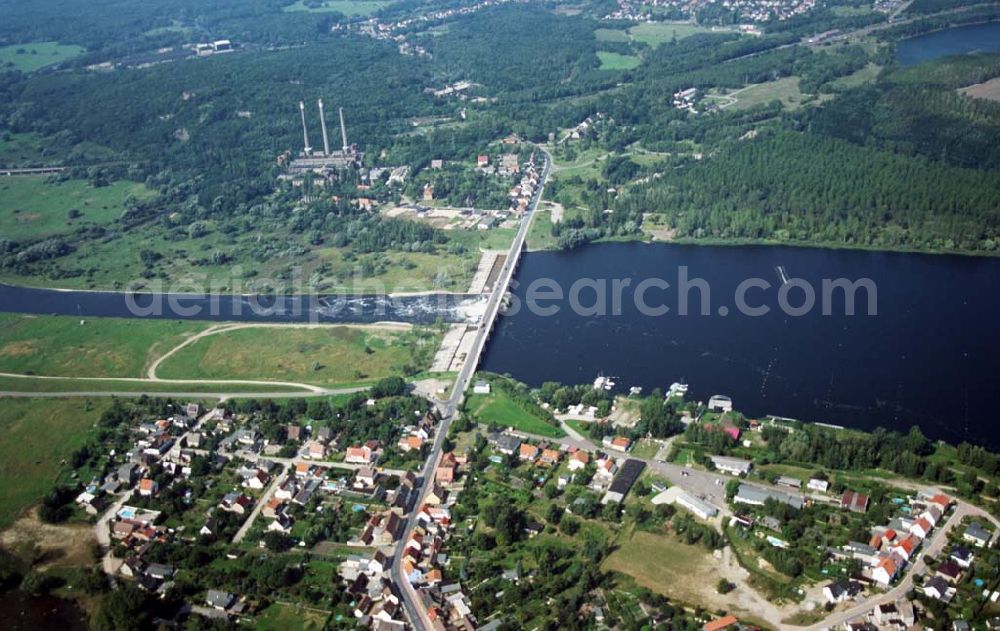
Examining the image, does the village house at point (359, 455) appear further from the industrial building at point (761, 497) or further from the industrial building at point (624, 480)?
the industrial building at point (761, 497)

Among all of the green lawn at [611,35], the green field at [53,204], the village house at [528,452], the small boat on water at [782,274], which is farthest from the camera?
the green lawn at [611,35]

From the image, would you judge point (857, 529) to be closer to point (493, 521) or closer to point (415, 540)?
point (493, 521)

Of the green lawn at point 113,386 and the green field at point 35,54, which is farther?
the green field at point 35,54

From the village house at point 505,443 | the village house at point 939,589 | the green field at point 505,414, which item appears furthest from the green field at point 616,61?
the village house at point 939,589

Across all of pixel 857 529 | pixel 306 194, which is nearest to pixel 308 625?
pixel 857 529

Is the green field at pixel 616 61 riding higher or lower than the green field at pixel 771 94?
higher

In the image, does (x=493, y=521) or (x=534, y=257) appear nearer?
(x=493, y=521)
